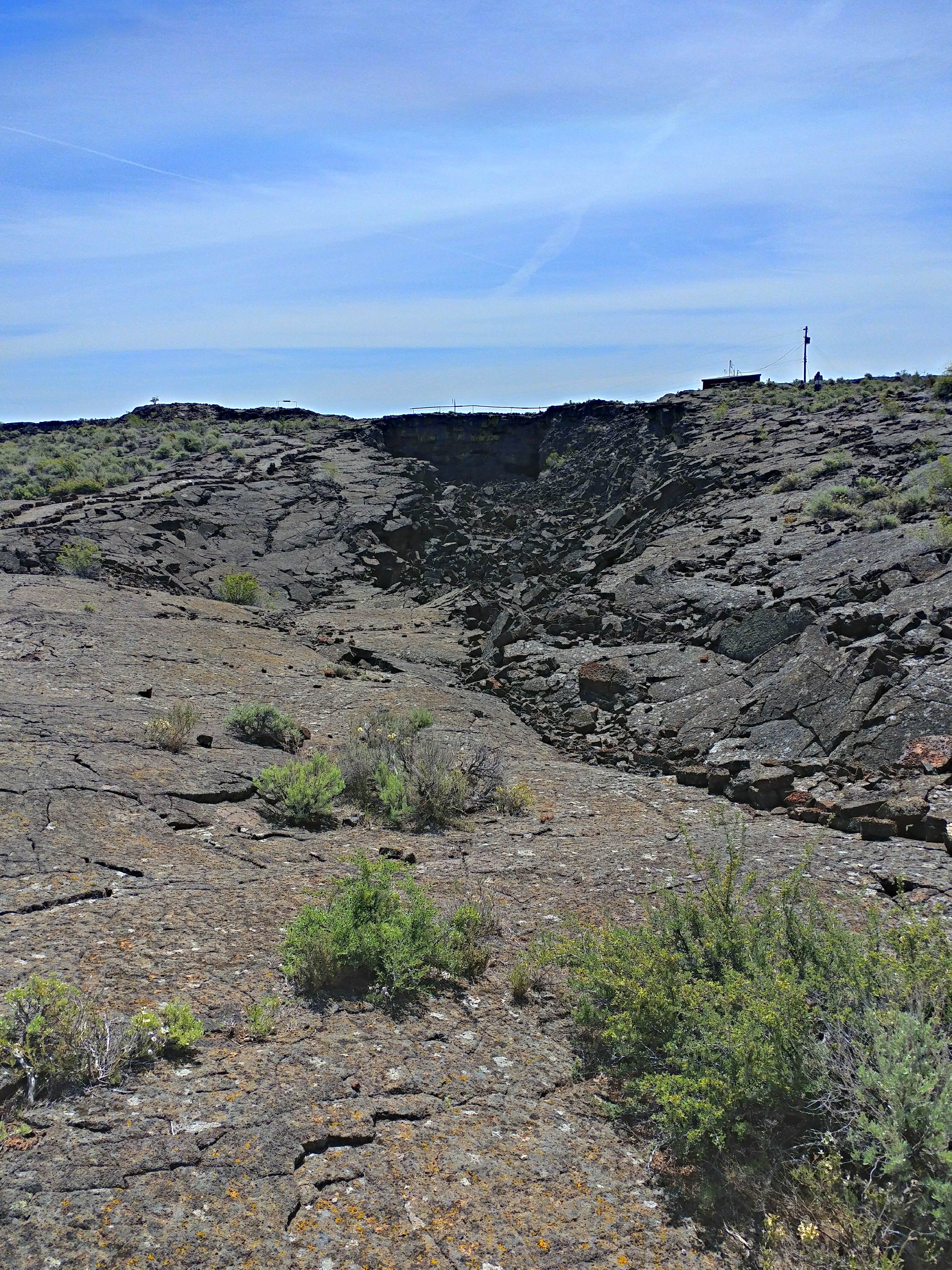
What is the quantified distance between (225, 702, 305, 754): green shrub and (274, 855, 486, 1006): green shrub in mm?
4326

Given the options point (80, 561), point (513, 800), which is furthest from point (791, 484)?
point (80, 561)

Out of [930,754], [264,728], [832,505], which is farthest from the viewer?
[832,505]

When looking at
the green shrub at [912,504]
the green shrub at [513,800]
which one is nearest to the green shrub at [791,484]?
the green shrub at [912,504]

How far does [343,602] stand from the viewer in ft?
72.6

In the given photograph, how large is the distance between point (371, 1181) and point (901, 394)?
1006 inches

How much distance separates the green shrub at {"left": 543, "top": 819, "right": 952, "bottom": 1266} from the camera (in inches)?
131

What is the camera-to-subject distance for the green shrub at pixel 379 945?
4.81m

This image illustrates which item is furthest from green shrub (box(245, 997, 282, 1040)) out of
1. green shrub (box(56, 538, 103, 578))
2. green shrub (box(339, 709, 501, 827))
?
green shrub (box(56, 538, 103, 578))

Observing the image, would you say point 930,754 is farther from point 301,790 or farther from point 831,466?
point 831,466

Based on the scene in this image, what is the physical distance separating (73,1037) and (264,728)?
6.20 metres

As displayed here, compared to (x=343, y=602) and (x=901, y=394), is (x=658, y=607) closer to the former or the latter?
(x=343, y=602)

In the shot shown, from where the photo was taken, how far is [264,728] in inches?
387

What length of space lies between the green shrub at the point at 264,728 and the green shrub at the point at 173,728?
1.58 feet

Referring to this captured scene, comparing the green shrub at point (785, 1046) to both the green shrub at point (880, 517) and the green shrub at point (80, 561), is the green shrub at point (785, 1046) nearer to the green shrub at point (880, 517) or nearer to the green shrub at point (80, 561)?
the green shrub at point (880, 517)
